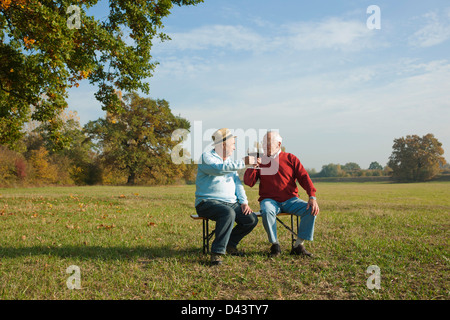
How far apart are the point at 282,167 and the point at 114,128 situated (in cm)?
3893

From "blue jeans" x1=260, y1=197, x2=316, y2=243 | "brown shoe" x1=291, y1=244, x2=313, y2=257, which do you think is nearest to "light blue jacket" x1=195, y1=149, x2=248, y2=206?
"blue jeans" x1=260, y1=197, x2=316, y2=243

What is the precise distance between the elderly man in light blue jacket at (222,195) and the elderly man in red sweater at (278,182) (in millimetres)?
288

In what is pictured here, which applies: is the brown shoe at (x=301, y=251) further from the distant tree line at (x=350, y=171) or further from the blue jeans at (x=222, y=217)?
the distant tree line at (x=350, y=171)

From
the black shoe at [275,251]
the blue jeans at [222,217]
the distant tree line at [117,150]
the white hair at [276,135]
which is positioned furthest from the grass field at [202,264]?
the distant tree line at [117,150]

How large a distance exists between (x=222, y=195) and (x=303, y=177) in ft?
4.35

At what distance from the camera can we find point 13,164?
33.9 meters

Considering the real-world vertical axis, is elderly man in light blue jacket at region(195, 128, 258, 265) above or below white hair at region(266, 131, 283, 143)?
below

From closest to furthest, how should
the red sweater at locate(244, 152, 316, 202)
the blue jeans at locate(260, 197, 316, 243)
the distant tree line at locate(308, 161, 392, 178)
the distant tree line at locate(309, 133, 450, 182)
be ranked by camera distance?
the blue jeans at locate(260, 197, 316, 243) < the red sweater at locate(244, 152, 316, 202) < the distant tree line at locate(309, 133, 450, 182) < the distant tree line at locate(308, 161, 392, 178)

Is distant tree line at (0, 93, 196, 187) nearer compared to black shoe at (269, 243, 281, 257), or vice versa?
black shoe at (269, 243, 281, 257)

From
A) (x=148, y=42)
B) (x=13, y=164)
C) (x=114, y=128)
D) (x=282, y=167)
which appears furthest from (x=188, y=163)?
(x=282, y=167)

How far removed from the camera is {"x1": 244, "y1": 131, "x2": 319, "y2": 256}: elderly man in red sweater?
16.6ft

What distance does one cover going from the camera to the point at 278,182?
5266 mm

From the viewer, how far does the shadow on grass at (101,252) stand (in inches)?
201

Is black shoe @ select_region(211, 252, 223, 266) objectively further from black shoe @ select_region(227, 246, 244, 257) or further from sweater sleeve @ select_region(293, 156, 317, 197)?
sweater sleeve @ select_region(293, 156, 317, 197)
